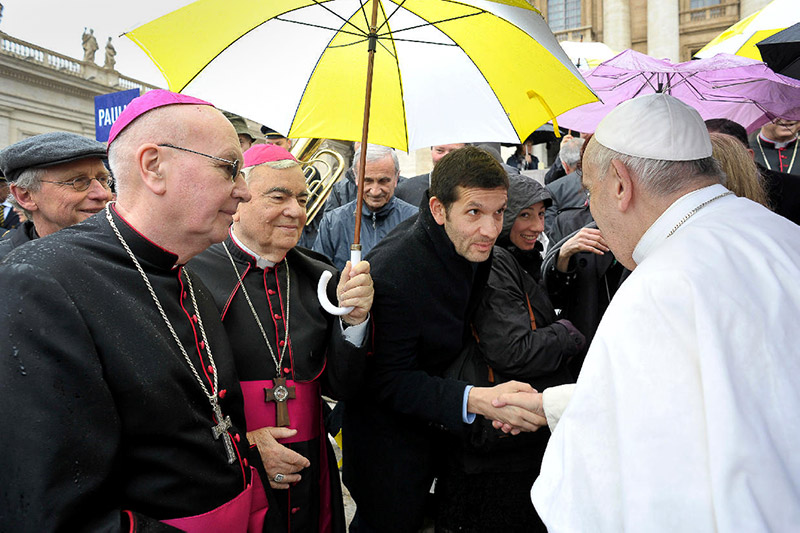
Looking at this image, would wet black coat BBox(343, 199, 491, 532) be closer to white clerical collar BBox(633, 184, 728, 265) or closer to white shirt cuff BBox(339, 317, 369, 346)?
white shirt cuff BBox(339, 317, 369, 346)

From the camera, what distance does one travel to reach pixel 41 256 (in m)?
1.51

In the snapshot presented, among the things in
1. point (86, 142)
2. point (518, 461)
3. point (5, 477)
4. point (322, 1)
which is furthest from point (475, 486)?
point (86, 142)

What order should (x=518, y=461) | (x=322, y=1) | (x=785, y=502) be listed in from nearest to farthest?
(x=785, y=502), (x=322, y=1), (x=518, y=461)

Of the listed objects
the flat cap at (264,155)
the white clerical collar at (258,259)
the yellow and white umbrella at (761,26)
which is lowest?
the white clerical collar at (258,259)

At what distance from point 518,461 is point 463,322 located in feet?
2.23

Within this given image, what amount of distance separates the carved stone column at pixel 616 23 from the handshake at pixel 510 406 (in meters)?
26.0

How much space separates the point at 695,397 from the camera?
1.35 m

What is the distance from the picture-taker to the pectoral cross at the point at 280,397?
2361 mm

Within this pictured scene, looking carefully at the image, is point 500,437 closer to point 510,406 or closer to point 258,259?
point 510,406

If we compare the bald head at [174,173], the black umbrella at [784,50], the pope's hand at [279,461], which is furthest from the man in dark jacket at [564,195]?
the bald head at [174,173]

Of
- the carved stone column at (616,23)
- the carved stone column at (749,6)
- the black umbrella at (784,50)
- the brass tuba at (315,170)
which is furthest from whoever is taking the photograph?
the carved stone column at (616,23)

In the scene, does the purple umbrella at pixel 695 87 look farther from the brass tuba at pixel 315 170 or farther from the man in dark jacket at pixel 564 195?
the brass tuba at pixel 315 170

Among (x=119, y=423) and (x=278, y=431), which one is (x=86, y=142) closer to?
(x=278, y=431)

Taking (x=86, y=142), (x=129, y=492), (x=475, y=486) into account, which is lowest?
(x=475, y=486)
